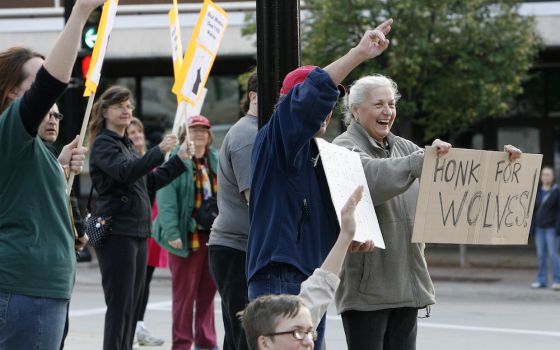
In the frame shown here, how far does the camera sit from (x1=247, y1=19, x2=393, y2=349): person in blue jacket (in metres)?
4.48

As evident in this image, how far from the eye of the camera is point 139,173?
7168 millimetres

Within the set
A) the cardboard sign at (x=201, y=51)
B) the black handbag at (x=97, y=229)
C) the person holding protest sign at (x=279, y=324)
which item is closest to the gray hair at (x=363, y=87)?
the person holding protest sign at (x=279, y=324)

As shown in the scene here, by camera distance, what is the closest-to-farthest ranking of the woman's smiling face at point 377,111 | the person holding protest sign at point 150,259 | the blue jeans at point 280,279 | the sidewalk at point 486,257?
1. the blue jeans at point 280,279
2. the woman's smiling face at point 377,111
3. the person holding protest sign at point 150,259
4. the sidewalk at point 486,257

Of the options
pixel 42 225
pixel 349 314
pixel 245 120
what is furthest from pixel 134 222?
pixel 42 225

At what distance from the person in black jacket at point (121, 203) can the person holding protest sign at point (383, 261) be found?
81.5 inches

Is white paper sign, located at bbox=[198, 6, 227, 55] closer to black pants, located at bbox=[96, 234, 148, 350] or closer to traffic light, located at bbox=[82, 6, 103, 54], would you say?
black pants, located at bbox=[96, 234, 148, 350]

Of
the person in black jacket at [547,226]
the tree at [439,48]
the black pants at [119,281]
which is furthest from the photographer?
the tree at [439,48]

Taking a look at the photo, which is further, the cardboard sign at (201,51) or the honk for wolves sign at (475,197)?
the cardboard sign at (201,51)

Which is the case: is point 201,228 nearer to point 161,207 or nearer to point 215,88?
point 161,207

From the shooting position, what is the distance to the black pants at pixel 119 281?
7.17 m

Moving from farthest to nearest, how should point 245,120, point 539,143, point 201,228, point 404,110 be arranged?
point 539,143 → point 404,110 → point 201,228 → point 245,120

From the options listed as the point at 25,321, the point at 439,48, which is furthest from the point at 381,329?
the point at 439,48

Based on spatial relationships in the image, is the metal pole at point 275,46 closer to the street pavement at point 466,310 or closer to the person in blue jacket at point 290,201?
the person in blue jacket at point 290,201

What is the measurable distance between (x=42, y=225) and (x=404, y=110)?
14916mm
